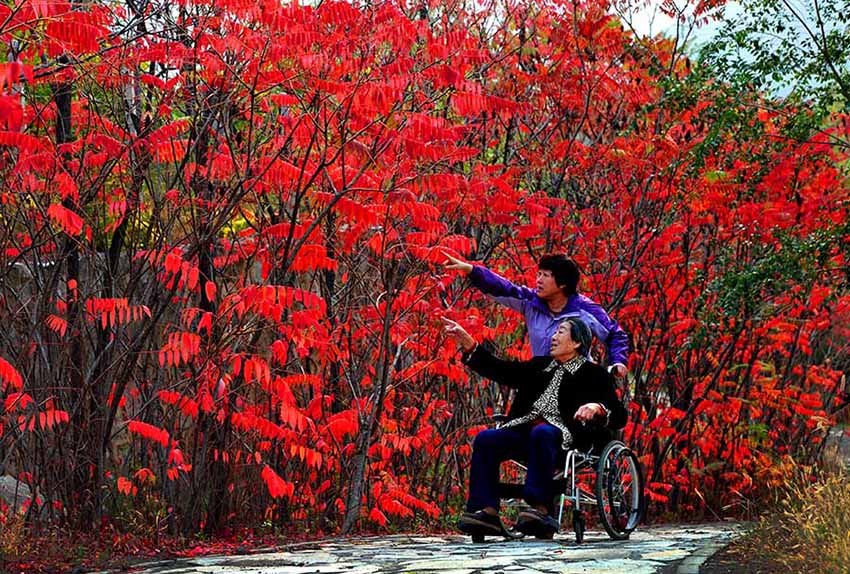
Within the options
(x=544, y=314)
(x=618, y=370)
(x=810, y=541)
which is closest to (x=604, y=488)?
(x=618, y=370)

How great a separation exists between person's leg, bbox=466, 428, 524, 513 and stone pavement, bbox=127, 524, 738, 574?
27 centimetres

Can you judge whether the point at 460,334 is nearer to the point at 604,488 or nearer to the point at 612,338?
the point at 612,338

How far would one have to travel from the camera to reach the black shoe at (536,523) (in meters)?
7.18

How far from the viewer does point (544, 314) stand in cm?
788

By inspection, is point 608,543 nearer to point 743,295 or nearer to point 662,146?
point 743,295

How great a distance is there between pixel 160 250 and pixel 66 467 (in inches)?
56.9

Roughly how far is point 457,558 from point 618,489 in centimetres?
167

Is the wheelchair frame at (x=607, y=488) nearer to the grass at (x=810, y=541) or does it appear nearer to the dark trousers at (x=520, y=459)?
the dark trousers at (x=520, y=459)

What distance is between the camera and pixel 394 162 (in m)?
8.90

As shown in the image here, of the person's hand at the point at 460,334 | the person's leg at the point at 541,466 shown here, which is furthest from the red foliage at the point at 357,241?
the person's leg at the point at 541,466

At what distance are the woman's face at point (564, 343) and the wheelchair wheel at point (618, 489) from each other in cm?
65

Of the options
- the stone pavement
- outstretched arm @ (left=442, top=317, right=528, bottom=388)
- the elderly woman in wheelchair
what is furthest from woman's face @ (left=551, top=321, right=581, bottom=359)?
the stone pavement

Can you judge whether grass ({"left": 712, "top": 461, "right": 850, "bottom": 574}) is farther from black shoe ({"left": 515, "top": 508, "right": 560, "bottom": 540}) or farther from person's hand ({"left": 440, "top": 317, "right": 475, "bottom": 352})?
person's hand ({"left": 440, "top": 317, "right": 475, "bottom": 352})

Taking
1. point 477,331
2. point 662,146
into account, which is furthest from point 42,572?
point 662,146
